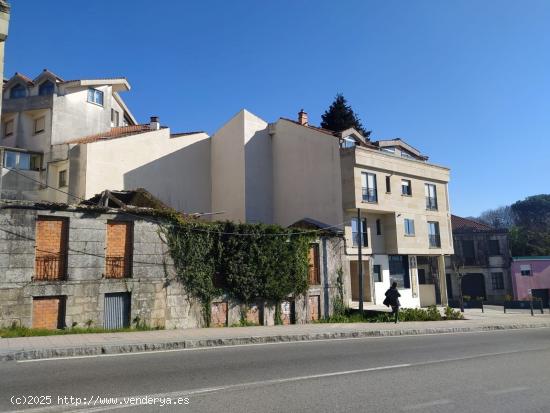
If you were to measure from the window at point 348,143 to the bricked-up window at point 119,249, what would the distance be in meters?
17.8

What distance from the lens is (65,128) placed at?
109 feet

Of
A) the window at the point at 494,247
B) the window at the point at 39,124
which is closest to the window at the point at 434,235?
the window at the point at 494,247

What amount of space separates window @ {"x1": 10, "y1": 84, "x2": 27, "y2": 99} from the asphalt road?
31447 millimetres

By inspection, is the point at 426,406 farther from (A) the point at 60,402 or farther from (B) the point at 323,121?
(B) the point at 323,121

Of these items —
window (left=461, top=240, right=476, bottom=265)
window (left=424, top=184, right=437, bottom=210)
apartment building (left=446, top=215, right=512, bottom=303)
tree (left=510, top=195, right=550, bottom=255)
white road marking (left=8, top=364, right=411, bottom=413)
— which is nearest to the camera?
white road marking (left=8, top=364, right=411, bottom=413)

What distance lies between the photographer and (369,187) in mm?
31500

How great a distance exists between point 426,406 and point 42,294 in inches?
504

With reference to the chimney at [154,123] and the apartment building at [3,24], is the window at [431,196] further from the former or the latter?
the apartment building at [3,24]

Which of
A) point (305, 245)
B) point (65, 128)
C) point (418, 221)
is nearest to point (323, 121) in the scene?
point (418, 221)

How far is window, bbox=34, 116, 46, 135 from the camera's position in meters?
33.4

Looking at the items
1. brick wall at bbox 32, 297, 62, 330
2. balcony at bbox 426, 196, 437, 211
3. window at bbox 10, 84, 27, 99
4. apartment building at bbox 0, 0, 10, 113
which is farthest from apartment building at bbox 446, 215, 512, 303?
apartment building at bbox 0, 0, 10, 113

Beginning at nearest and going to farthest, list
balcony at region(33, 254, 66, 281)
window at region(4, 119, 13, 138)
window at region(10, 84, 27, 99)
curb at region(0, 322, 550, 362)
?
curb at region(0, 322, 550, 362), balcony at region(33, 254, 66, 281), window at region(4, 119, 13, 138), window at region(10, 84, 27, 99)

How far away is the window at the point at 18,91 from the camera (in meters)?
35.0

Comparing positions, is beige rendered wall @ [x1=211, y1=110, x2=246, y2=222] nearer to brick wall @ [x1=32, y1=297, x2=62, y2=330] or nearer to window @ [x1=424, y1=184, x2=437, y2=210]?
window @ [x1=424, y1=184, x2=437, y2=210]
